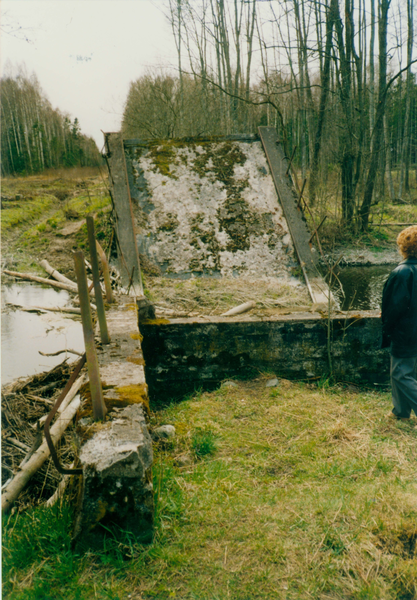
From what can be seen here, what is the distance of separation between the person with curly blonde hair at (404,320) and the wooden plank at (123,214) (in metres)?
3.85

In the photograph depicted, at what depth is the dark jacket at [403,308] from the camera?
4.11 meters

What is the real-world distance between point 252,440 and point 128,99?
22192 millimetres

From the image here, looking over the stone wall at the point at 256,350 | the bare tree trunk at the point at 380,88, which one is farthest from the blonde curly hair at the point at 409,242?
the bare tree trunk at the point at 380,88

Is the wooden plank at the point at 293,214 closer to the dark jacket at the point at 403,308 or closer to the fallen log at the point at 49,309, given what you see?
the dark jacket at the point at 403,308

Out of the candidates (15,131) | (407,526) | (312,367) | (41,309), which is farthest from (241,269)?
(15,131)

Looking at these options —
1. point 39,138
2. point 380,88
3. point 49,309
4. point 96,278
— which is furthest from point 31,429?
point 39,138

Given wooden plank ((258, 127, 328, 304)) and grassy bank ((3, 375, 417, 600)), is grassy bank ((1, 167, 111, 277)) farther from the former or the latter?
grassy bank ((3, 375, 417, 600))

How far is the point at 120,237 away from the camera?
806 cm

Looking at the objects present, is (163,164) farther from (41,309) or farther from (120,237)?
(41,309)

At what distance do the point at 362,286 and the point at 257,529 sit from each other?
413 inches

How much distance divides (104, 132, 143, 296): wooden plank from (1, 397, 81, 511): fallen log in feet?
8.99

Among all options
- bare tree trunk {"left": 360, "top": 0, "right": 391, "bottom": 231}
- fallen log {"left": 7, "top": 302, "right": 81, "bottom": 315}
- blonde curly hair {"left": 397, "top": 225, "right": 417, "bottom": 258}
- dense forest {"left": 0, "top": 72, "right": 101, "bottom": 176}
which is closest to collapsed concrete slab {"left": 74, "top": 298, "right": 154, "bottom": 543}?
blonde curly hair {"left": 397, "top": 225, "right": 417, "bottom": 258}

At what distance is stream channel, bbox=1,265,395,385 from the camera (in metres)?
7.03

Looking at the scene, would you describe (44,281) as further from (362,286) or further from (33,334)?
(362,286)
